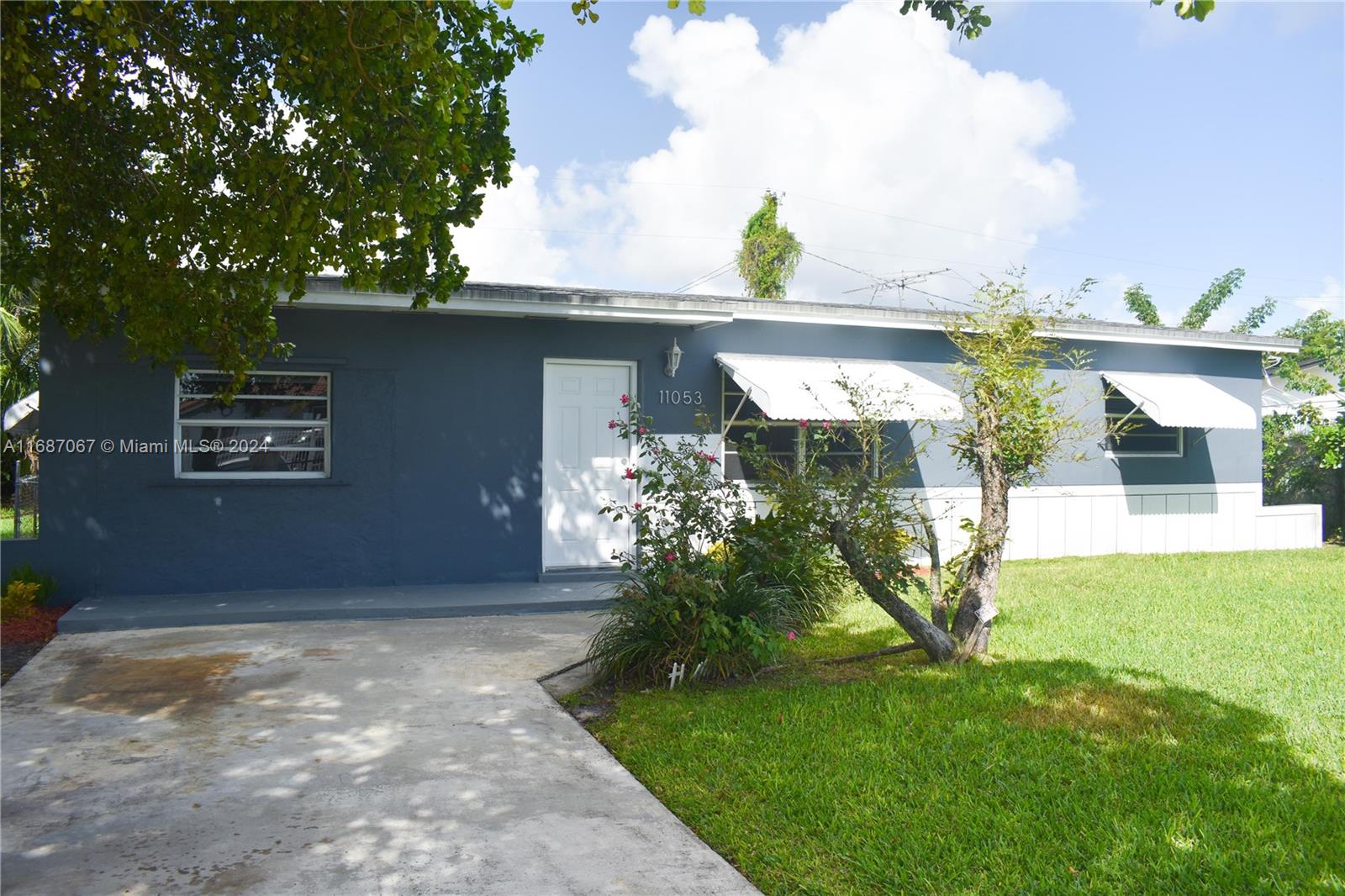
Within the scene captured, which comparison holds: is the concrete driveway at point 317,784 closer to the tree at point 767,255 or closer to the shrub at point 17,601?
the shrub at point 17,601

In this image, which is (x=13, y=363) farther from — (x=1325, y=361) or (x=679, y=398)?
(x=1325, y=361)

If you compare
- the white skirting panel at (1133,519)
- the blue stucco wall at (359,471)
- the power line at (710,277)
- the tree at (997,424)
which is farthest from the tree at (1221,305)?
the tree at (997,424)

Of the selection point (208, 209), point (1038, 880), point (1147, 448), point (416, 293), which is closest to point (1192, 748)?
point (1038, 880)

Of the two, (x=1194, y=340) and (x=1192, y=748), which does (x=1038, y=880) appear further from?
(x=1194, y=340)

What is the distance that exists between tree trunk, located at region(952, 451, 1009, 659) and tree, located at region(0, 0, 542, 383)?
4.22 meters

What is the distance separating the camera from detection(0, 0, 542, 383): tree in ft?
17.9

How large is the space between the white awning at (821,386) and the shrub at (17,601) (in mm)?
7526

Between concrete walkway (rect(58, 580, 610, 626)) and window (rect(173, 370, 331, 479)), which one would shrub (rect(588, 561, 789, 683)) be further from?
window (rect(173, 370, 331, 479))

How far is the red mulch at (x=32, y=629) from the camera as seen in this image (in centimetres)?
833

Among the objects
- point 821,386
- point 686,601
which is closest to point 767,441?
point 821,386

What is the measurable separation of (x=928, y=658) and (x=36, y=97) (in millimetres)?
7058

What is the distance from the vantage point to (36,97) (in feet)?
19.4

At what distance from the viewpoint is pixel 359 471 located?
10.7m

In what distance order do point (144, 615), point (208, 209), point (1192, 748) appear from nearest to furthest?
1. point (1192, 748)
2. point (208, 209)
3. point (144, 615)
